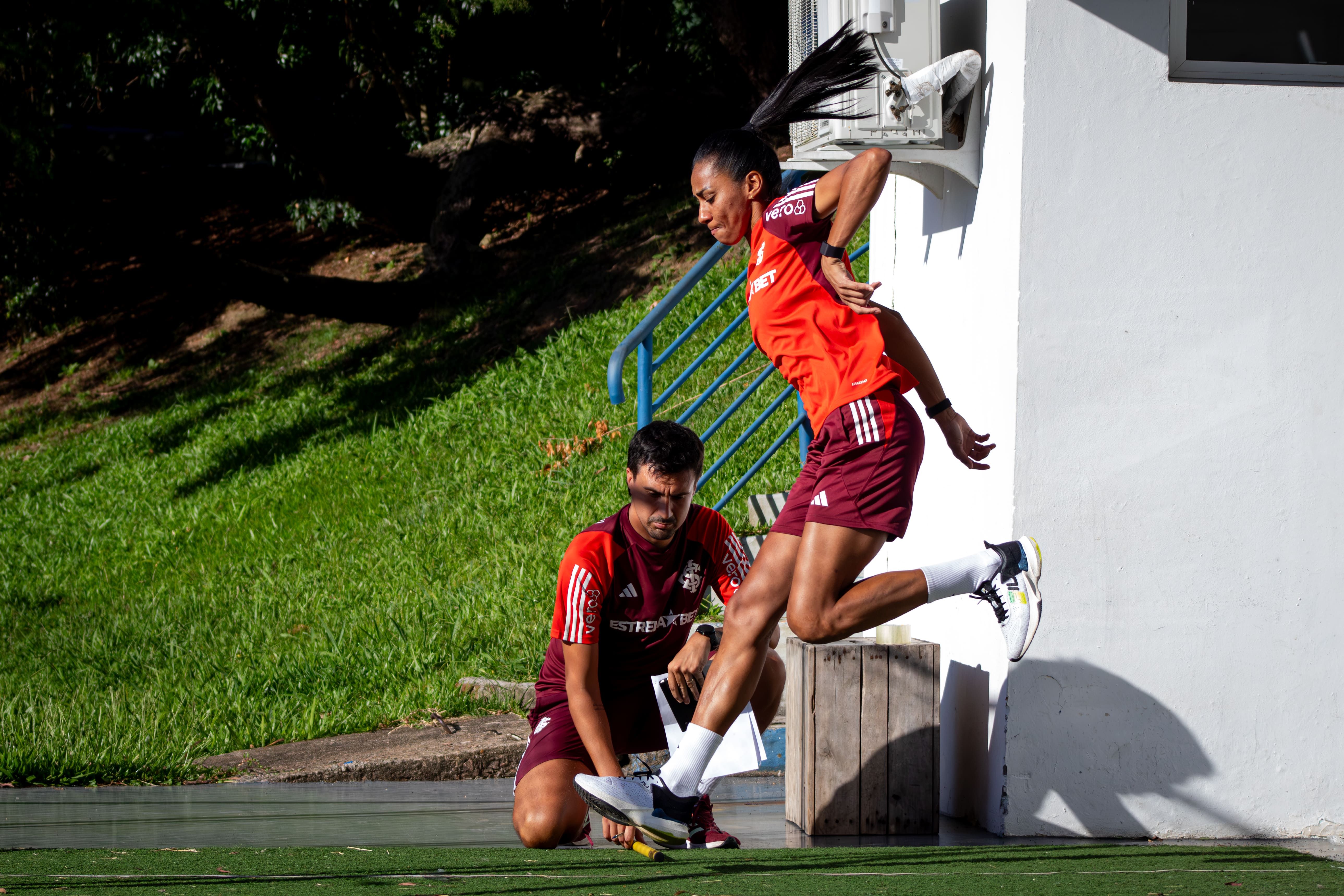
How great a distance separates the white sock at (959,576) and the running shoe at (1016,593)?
2cm

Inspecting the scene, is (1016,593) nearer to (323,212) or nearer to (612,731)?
(612,731)

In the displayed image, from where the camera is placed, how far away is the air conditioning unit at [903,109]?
4.02m

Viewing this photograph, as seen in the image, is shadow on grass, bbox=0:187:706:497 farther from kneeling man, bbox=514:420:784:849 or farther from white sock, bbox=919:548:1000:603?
white sock, bbox=919:548:1000:603

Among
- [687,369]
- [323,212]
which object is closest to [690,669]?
[687,369]

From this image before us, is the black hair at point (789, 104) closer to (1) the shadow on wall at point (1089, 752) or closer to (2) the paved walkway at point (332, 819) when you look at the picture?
(1) the shadow on wall at point (1089, 752)

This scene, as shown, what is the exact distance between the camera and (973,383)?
13.5 ft

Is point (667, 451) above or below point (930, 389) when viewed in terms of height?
below

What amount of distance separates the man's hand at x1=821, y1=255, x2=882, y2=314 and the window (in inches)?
57.5

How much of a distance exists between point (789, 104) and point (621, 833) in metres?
2.25

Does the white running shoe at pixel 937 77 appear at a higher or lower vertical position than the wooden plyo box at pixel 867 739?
higher

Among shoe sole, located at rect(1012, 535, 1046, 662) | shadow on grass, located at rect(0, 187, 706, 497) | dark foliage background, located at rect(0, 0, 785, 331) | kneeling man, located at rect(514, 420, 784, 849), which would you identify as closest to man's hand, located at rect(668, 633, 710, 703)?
kneeling man, located at rect(514, 420, 784, 849)

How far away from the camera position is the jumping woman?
334 cm

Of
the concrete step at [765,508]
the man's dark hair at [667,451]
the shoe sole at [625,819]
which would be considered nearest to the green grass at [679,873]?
the shoe sole at [625,819]

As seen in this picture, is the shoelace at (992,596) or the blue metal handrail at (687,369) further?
the blue metal handrail at (687,369)
